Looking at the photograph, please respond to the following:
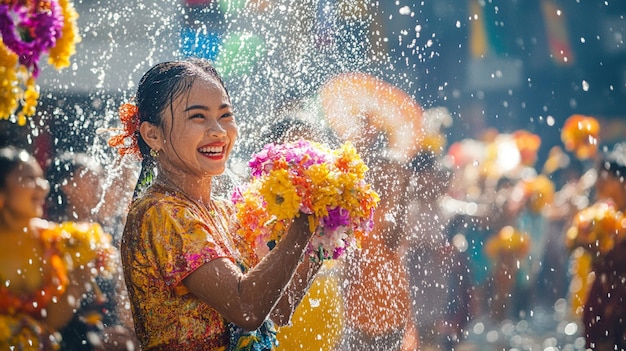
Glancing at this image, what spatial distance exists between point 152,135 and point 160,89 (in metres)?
0.16

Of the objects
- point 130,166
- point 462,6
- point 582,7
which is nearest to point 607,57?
point 582,7

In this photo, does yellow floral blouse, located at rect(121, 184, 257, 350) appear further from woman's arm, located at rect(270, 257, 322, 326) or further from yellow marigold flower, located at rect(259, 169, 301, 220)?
woman's arm, located at rect(270, 257, 322, 326)

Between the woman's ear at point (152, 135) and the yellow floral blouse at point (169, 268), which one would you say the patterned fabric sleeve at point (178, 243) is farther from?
the woman's ear at point (152, 135)

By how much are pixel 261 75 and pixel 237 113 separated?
1.13 ft

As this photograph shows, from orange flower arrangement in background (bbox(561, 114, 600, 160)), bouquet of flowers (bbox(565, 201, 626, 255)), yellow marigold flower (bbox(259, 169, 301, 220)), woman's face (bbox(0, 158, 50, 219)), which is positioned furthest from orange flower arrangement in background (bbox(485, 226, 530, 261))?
yellow marigold flower (bbox(259, 169, 301, 220))

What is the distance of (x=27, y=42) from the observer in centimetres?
270

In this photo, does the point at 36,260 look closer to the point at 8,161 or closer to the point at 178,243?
the point at 8,161

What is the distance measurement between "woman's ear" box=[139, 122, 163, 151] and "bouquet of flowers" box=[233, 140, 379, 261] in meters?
0.34

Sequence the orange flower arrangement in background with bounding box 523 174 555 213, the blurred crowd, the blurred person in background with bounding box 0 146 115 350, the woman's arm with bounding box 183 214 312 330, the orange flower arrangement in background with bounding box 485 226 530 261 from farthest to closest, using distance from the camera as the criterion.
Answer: the orange flower arrangement in background with bounding box 523 174 555 213
the orange flower arrangement in background with bounding box 485 226 530 261
the blurred person in background with bounding box 0 146 115 350
the blurred crowd
the woman's arm with bounding box 183 214 312 330

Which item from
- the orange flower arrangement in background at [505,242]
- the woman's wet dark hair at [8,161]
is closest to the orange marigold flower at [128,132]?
the woman's wet dark hair at [8,161]

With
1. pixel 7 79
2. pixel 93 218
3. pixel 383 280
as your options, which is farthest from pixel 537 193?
pixel 7 79

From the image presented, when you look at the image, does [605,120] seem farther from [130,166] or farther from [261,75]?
[130,166]

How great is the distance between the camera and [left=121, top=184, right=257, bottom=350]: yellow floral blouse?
2.44 m

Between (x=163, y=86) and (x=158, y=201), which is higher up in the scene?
(x=163, y=86)
